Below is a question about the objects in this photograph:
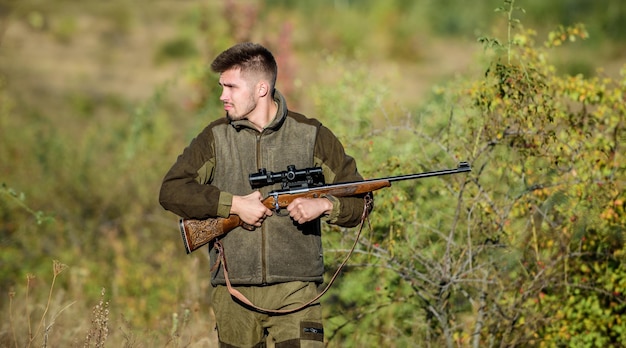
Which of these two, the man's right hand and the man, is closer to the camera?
the man's right hand

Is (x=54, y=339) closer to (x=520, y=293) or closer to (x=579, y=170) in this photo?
(x=520, y=293)

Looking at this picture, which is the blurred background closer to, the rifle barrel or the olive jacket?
the olive jacket

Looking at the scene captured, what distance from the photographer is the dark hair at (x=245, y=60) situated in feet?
14.5

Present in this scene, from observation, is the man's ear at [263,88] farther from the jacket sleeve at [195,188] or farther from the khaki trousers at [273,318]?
the khaki trousers at [273,318]

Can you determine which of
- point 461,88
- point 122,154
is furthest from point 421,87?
point 461,88

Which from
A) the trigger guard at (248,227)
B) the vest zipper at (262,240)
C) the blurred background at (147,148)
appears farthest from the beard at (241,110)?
the blurred background at (147,148)

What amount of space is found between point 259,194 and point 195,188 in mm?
338

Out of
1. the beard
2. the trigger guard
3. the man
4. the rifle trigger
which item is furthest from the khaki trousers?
the beard

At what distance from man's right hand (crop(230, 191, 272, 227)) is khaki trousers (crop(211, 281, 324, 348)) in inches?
16.0

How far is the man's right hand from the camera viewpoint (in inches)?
166

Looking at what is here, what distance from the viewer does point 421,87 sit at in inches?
1160

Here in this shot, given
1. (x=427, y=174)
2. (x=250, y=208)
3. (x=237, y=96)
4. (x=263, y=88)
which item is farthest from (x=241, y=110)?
(x=427, y=174)

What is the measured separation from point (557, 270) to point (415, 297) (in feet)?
3.59

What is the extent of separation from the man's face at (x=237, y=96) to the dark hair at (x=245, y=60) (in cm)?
4
